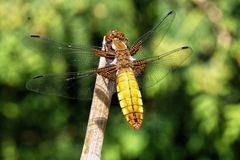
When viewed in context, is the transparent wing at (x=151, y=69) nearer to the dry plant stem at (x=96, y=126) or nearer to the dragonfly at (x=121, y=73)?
the dragonfly at (x=121, y=73)

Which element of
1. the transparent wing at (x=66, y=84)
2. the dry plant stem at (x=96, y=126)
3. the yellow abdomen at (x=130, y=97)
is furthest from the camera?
the transparent wing at (x=66, y=84)

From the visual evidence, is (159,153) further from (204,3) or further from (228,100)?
(204,3)

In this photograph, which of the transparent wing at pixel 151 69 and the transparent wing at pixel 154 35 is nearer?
the transparent wing at pixel 151 69

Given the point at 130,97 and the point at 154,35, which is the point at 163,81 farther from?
the point at 130,97

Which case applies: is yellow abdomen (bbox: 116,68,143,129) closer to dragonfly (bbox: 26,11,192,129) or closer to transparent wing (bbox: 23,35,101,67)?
dragonfly (bbox: 26,11,192,129)

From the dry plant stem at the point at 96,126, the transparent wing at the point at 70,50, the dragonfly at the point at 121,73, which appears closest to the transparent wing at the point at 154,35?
the dragonfly at the point at 121,73

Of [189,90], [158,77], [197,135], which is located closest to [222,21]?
[189,90]

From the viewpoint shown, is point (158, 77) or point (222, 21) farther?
point (222, 21)

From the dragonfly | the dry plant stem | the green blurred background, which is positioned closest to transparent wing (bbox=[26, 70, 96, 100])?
the dragonfly
